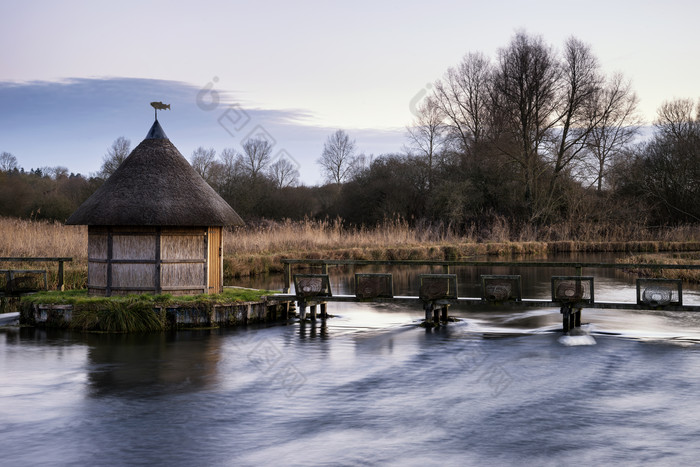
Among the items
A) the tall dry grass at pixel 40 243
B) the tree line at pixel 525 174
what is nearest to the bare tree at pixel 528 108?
the tree line at pixel 525 174

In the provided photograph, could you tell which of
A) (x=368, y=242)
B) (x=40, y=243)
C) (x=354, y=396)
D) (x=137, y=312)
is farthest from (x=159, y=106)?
(x=368, y=242)

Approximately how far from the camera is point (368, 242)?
31.0m

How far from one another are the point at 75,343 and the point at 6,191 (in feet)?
109

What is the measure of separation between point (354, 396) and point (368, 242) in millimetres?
21551

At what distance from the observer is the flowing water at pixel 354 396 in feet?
24.3

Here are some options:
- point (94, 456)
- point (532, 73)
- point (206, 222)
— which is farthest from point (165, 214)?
point (532, 73)

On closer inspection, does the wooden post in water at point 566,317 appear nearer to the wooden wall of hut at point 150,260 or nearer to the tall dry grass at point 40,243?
the wooden wall of hut at point 150,260

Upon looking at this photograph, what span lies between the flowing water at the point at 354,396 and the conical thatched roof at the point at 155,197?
225cm

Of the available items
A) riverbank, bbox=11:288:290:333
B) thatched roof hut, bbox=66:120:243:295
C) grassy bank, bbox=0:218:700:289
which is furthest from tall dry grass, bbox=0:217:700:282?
thatched roof hut, bbox=66:120:243:295

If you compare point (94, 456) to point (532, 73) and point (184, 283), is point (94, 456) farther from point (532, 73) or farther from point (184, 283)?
point (532, 73)

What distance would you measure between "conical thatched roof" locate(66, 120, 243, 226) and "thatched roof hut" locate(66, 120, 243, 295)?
0.06 ft

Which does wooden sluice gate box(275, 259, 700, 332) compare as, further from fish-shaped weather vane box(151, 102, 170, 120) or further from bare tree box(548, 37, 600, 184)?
bare tree box(548, 37, 600, 184)

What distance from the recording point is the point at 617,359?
38.9 feet

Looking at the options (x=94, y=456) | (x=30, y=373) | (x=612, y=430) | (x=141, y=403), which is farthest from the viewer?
(x=30, y=373)
